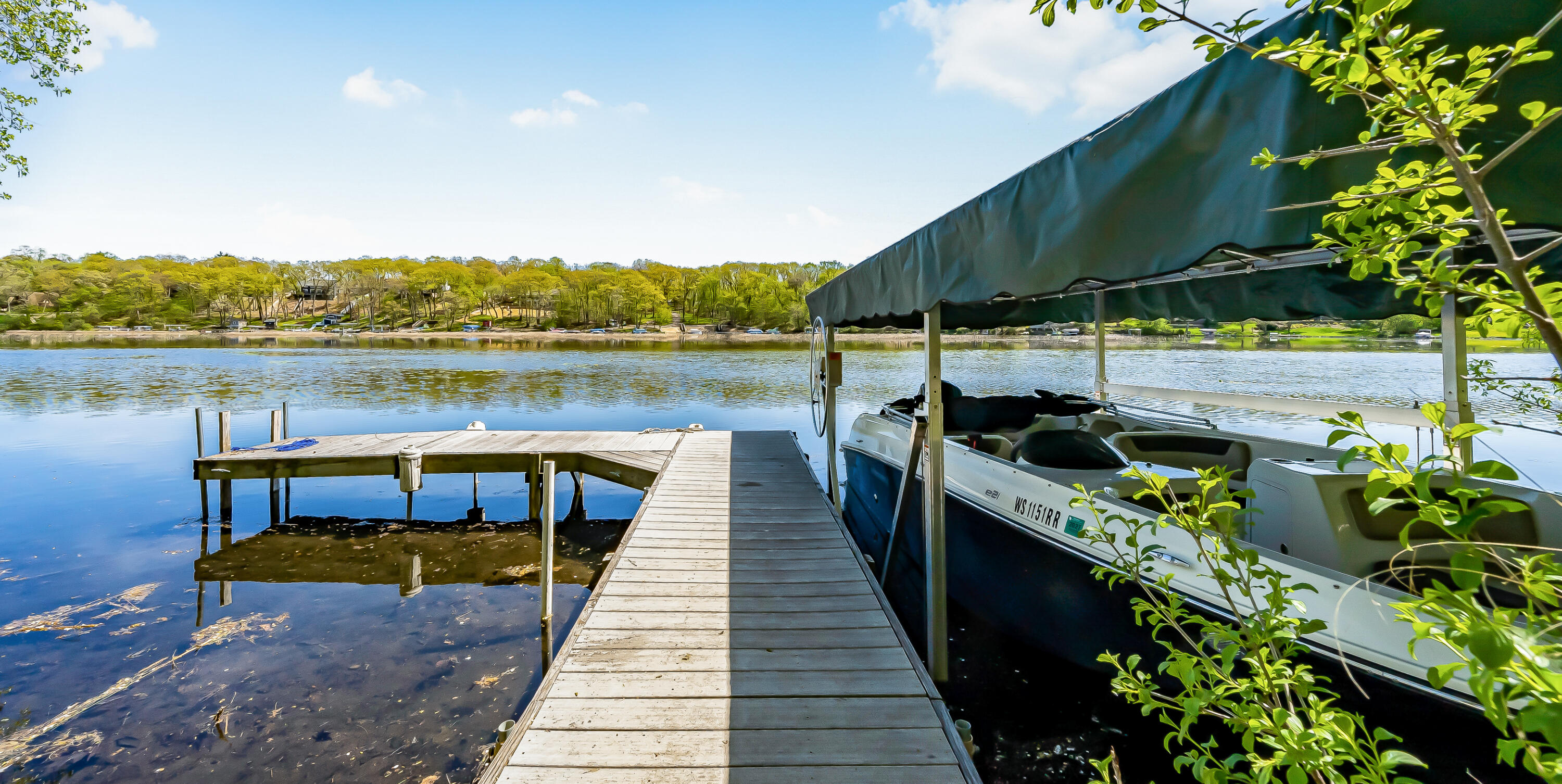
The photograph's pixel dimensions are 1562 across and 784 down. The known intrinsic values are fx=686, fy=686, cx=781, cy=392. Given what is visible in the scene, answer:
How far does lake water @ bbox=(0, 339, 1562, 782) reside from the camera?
3602 millimetres

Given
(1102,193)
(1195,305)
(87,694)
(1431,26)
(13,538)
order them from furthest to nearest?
(13,538), (1195,305), (87,694), (1102,193), (1431,26)

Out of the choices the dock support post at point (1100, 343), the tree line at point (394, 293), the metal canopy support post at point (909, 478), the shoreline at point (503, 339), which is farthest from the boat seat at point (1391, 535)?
the tree line at point (394, 293)

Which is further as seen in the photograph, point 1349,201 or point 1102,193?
point 1102,193

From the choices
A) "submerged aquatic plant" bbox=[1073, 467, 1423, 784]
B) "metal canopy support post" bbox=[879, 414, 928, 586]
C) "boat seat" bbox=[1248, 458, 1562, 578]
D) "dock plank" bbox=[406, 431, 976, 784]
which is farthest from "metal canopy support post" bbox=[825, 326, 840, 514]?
"submerged aquatic plant" bbox=[1073, 467, 1423, 784]

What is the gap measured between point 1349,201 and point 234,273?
4246 inches

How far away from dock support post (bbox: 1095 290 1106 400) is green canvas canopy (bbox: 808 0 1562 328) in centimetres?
259

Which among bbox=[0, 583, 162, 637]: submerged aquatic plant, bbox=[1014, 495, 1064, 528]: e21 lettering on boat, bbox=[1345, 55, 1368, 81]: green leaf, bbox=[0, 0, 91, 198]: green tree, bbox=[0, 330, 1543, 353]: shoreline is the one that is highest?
bbox=[0, 0, 91, 198]: green tree

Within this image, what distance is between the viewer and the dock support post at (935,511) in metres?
3.54

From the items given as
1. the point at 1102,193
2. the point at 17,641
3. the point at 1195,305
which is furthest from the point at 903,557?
the point at 17,641

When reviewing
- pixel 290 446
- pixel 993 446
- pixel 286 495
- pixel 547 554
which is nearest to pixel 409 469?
pixel 290 446

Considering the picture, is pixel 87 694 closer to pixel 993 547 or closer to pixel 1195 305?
pixel 993 547

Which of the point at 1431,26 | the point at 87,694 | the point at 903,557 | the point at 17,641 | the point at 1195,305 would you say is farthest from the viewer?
the point at 903,557

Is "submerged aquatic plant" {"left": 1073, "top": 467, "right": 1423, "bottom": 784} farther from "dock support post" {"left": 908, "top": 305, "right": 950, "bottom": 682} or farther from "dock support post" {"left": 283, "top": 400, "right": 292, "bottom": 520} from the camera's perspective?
"dock support post" {"left": 283, "top": 400, "right": 292, "bottom": 520}

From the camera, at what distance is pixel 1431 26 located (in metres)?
1.17
